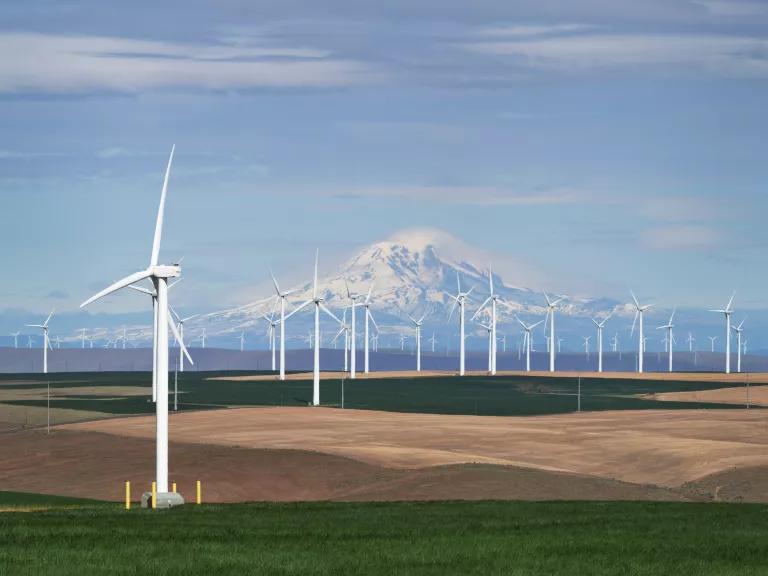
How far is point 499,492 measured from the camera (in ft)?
223

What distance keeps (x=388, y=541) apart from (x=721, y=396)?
138144 millimetres

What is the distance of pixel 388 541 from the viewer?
4094 cm

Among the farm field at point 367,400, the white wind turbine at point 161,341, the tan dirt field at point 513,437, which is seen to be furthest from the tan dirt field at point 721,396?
the white wind turbine at point 161,341

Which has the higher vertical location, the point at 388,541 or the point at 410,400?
the point at 388,541

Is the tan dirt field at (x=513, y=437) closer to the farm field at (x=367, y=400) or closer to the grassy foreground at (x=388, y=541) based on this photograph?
the farm field at (x=367, y=400)

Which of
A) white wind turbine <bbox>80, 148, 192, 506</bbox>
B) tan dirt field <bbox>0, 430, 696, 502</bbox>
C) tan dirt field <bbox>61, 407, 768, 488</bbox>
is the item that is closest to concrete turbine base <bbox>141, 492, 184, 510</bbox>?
white wind turbine <bbox>80, 148, 192, 506</bbox>

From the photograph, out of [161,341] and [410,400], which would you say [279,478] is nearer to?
[161,341]

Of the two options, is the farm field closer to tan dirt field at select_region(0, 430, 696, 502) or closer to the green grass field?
the green grass field

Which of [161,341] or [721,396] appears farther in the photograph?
[721,396]

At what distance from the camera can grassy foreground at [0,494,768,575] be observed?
3609 cm

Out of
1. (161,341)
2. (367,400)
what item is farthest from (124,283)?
(367,400)

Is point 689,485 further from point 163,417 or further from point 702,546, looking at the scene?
point 702,546

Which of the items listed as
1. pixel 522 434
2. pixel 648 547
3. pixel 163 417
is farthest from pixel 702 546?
Result: pixel 522 434

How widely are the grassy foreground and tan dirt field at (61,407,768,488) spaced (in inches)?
1039
